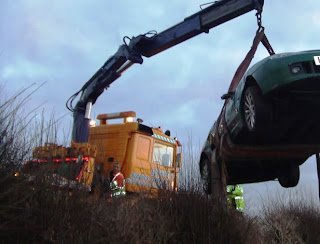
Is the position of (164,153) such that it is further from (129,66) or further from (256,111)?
(256,111)

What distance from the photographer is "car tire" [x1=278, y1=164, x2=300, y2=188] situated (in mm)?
8032

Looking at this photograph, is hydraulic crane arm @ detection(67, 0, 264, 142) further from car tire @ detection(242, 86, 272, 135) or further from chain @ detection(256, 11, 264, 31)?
car tire @ detection(242, 86, 272, 135)

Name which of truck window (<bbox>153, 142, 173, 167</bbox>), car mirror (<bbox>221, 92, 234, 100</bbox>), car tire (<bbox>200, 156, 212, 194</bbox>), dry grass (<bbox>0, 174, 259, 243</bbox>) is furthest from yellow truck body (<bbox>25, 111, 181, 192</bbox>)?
dry grass (<bbox>0, 174, 259, 243</bbox>)

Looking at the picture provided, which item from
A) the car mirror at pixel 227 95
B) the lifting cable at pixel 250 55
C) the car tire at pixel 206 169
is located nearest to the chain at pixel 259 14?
the lifting cable at pixel 250 55

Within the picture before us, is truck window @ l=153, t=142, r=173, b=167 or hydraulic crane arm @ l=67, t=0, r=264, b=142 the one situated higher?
hydraulic crane arm @ l=67, t=0, r=264, b=142

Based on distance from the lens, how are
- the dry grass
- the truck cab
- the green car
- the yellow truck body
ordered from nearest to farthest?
1. the dry grass
2. the green car
3. the yellow truck body
4. the truck cab

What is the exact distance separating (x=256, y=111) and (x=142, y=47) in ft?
22.6

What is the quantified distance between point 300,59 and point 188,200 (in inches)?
81.6

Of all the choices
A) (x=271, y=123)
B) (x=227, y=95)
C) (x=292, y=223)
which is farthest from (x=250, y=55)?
(x=292, y=223)

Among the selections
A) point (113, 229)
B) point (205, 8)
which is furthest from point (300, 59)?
point (205, 8)

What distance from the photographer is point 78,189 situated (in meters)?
4.78

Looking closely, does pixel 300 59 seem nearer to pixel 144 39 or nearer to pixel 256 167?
pixel 256 167

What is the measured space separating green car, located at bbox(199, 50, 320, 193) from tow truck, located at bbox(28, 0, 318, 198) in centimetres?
61

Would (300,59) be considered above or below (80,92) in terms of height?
below
